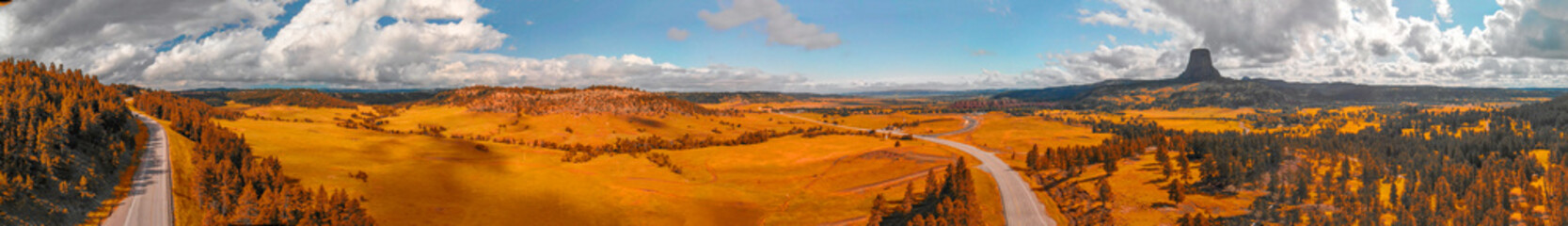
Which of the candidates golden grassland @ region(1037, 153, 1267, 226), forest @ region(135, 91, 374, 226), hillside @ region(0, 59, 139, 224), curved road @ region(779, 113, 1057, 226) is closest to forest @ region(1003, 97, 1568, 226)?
golden grassland @ region(1037, 153, 1267, 226)

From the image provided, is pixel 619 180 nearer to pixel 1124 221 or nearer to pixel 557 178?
pixel 557 178

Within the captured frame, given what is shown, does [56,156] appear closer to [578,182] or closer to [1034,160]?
[578,182]

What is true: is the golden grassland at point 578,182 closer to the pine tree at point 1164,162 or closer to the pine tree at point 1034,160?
the pine tree at point 1034,160

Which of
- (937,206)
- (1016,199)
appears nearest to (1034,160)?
(1016,199)

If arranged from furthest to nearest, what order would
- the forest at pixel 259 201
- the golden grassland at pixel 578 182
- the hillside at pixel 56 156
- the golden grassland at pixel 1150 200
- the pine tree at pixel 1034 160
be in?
1. the pine tree at pixel 1034 160
2. the golden grassland at pixel 1150 200
3. the golden grassland at pixel 578 182
4. the forest at pixel 259 201
5. the hillside at pixel 56 156

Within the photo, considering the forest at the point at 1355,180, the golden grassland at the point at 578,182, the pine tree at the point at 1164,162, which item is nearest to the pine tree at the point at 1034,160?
the forest at the point at 1355,180

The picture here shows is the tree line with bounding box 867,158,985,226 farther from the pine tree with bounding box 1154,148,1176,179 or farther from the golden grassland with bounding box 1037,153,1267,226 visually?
the pine tree with bounding box 1154,148,1176,179
